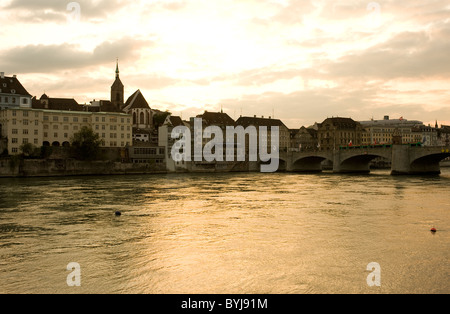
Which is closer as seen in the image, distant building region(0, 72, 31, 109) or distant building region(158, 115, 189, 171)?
distant building region(0, 72, 31, 109)

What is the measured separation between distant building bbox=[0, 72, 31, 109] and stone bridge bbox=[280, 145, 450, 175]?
5074 cm

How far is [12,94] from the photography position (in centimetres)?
7344

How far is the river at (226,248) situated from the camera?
11438 millimetres

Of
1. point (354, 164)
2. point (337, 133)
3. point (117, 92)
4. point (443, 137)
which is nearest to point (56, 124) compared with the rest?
point (117, 92)

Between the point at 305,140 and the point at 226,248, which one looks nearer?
the point at 226,248

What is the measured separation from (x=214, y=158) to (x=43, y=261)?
77.3 meters

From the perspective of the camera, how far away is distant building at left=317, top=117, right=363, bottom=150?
425 ft

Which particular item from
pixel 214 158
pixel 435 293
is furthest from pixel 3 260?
pixel 214 158

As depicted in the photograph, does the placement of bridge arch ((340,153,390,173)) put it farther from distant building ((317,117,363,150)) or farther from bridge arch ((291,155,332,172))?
distant building ((317,117,363,150))

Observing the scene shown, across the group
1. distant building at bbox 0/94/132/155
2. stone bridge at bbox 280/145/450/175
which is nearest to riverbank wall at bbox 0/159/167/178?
distant building at bbox 0/94/132/155

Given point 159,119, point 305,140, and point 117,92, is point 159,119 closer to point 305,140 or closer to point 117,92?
point 117,92

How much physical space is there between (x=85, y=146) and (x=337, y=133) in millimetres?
83405

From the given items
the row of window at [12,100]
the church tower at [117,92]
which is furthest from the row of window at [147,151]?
the church tower at [117,92]

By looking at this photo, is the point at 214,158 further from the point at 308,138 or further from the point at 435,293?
the point at 435,293
